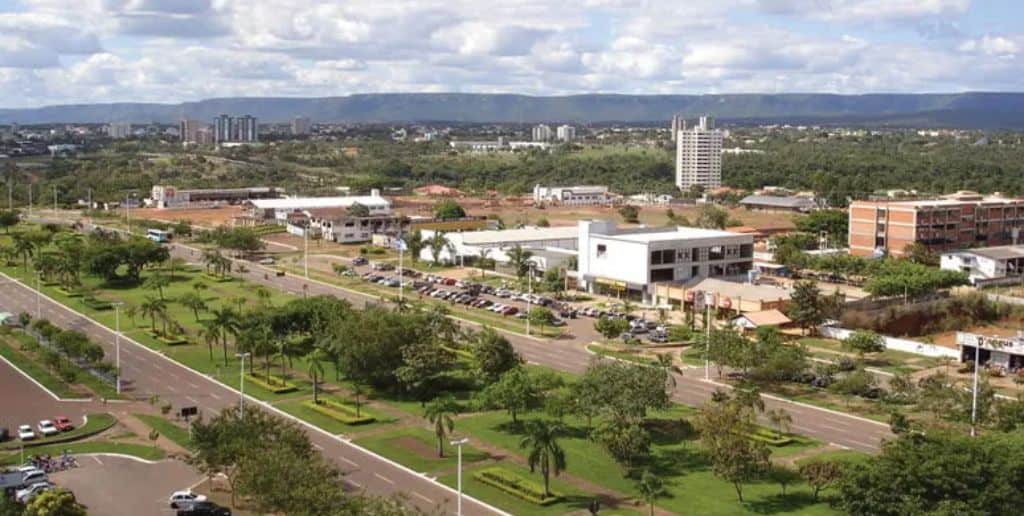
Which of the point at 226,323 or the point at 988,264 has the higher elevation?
the point at 988,264

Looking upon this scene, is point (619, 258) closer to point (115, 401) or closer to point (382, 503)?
point (115, 401)

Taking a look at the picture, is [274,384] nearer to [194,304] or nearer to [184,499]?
[184,499]

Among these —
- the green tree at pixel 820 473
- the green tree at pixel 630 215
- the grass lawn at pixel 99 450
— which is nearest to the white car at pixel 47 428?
the grass lawn at pixel 99 450

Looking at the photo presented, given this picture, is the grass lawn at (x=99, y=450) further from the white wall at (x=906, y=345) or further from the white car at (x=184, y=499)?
the white wall at (x=906, y=345)

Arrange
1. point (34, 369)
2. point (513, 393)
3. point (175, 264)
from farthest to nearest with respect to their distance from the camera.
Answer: point (175, 264) → point (34, 369) → point (513, 393)

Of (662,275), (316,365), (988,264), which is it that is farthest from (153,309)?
(988,264)

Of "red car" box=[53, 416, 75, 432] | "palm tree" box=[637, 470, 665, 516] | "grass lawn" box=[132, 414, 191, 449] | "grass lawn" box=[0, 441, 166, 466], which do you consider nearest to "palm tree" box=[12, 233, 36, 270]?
"grass lawn" box=[132, 414, 191, 449]

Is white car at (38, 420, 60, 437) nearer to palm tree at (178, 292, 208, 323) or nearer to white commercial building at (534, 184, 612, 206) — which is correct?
palm tree at (178, 292, 208, 323)
